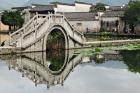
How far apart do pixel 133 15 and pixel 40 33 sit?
2465 cm

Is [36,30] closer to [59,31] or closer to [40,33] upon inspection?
[40,33]

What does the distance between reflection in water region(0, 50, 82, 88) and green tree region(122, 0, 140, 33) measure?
22.5m

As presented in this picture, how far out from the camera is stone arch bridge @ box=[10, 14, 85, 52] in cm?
3104

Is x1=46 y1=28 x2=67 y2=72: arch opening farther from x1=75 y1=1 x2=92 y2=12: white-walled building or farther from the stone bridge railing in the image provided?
x1=75 y1=1 x2=92 y2=12: white-walled building

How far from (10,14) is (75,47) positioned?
2948 centimetres

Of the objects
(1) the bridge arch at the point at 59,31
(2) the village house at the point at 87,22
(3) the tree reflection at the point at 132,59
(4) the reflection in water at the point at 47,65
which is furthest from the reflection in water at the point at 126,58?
(2) the village house at the point at 87,22

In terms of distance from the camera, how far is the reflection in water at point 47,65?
21239mm

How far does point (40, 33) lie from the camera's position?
32.8m

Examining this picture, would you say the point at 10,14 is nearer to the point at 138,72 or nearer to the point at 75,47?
the point at 75,47

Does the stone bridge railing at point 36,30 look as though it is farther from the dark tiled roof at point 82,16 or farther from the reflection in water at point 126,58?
the dark tiled roof at point 82,16

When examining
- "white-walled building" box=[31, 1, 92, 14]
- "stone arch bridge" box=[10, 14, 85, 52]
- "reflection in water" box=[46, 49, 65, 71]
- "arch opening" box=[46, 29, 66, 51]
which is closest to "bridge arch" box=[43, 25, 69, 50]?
"stone arch bridge" box=[10, 14, 85, 52]

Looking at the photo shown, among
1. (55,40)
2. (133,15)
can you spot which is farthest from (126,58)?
(133,15)

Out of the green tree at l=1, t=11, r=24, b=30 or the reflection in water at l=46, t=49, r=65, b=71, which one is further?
the green tree at l=1, t=11, r=24, b=30

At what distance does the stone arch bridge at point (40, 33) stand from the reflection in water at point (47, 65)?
892 millimetres
